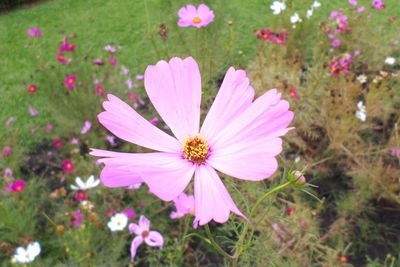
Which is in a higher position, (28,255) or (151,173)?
(151,173)

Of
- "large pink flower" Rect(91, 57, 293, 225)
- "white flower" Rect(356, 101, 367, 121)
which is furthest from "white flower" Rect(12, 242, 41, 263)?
"white flower" Rect(356, 101, 367, 121)

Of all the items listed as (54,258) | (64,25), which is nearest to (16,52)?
(64,25)

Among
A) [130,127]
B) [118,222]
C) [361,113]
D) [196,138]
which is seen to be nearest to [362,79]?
[361,113]

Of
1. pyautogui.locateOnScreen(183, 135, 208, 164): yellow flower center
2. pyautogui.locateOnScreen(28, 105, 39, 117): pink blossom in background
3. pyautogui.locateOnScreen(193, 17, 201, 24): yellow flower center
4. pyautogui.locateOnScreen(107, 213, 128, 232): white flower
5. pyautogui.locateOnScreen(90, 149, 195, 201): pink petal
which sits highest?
pyautogui.locateOnScreen(90, 149, 195, 201): pink petal

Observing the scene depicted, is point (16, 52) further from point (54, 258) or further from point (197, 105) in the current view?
point (197, 105)

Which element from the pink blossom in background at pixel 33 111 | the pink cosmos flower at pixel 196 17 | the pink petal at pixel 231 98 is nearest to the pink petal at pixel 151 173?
the pink petal at pixel 231 98

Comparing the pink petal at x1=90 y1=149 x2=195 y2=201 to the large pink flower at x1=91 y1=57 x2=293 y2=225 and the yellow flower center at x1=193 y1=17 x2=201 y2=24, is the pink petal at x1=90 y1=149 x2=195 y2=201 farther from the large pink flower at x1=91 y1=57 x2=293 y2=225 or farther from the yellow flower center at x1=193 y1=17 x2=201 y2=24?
the yellow flower center at x1=193 y1=17 x2=201 y2=24

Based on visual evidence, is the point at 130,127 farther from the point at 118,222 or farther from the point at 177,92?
the point at 118,222
